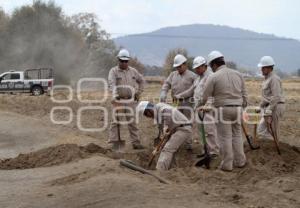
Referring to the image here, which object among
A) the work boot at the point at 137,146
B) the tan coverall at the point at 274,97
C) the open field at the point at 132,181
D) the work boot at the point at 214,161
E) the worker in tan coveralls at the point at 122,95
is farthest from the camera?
the work boot at the point at 137,146

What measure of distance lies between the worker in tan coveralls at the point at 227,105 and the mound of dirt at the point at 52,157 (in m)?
2.69

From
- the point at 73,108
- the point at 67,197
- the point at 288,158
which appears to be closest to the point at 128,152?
the point at 288,158

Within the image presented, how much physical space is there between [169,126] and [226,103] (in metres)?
1.01

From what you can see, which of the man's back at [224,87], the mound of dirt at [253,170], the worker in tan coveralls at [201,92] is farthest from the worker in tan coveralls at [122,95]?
the man's back at [224,87]

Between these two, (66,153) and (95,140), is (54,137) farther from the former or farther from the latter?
(66,153)

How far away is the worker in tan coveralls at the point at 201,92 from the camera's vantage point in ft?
36.7

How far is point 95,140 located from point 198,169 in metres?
5.74

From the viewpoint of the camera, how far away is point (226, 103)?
32.7ft

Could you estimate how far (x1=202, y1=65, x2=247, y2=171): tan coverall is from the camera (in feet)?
32.4

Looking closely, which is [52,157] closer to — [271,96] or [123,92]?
[123,92]

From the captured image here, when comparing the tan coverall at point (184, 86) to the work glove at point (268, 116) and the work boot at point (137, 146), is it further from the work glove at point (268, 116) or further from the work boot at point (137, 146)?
the work glove at point (268, 116)

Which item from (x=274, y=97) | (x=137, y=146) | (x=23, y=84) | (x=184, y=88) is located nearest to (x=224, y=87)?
(x=274, y=97)

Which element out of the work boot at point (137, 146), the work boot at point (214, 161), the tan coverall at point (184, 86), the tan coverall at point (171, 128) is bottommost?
the work boot at point (137, 146)

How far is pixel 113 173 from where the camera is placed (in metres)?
8.76
